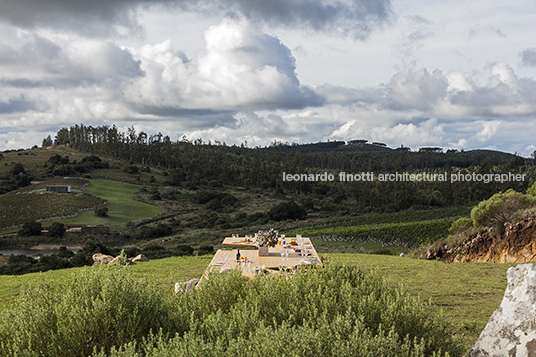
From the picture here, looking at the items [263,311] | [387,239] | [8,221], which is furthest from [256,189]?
[263,311]

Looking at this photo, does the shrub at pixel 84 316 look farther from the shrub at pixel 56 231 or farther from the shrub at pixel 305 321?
the shrub at pixel 56 231

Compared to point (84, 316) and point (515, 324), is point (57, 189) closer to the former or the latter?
point (84, 316)

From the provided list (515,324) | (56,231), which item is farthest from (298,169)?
(515,324)

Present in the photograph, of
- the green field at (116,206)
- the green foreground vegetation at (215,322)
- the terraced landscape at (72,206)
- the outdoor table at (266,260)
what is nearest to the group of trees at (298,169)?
the green field at (116,206)

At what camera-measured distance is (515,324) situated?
352cm

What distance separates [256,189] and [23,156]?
62.2 metres

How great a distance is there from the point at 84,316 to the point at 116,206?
55.8 metres

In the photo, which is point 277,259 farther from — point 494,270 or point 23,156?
point 23,156

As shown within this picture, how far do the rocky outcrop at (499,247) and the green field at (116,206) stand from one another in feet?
134

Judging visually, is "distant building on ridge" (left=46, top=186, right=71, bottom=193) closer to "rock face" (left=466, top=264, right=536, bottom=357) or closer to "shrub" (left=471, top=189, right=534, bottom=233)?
"shrub" (left=471, top=189, right=534, bottom=233)

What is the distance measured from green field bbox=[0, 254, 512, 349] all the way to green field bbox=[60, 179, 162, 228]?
3525 cm

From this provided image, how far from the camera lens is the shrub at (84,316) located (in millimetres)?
3488

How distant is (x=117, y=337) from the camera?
12.4 ft

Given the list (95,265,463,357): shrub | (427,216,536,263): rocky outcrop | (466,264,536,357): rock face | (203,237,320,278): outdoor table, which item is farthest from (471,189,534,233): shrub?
(466,264,536,357): rock face
